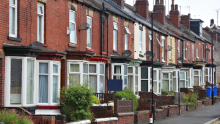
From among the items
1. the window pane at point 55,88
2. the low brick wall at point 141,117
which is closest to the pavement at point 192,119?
the low brick wall at point 141,117

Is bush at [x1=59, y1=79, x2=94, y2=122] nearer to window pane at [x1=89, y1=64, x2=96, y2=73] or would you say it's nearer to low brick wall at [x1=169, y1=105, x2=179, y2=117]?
window pane at [x1=89, y1=64, x2=96, y2=73]

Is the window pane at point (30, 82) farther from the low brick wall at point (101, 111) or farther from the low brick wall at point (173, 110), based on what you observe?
the low brick wall at point (173, 110)

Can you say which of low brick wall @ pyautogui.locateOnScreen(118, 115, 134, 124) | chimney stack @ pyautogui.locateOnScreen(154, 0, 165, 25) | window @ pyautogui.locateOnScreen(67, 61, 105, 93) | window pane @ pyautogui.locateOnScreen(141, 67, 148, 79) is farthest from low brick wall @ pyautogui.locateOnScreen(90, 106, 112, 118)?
chimney stack @ pyautogui.locateOnScreen(154, 0, 165, 25)

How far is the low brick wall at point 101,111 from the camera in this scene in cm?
1839

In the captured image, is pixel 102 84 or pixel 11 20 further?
pixel 102 84

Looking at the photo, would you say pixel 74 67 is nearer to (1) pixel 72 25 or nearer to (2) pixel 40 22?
(1) pixel 72 25

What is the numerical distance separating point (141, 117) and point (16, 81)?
7.94 m

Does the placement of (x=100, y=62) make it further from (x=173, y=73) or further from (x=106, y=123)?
(x=173, y=73)

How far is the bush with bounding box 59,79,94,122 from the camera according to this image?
664 inches

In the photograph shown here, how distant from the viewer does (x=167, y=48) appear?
37594 mm

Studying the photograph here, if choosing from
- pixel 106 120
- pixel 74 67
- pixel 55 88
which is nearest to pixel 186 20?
pixel 74 67

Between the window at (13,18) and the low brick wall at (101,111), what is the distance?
541 centimetres

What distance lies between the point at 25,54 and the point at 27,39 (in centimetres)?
128

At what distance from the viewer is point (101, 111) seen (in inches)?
726
